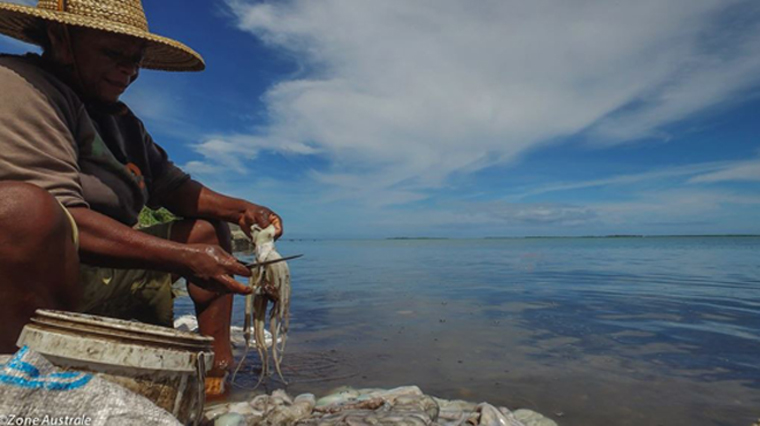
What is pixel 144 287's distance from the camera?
3.05 m

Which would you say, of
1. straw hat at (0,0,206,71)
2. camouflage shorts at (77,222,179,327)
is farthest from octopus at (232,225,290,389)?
straw hat at (0,0,206,71)

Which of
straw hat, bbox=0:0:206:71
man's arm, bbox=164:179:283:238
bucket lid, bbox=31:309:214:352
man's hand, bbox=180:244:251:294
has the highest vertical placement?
straw hat, bbox=0:0:206:71

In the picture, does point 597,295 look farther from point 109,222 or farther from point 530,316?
point 109,222

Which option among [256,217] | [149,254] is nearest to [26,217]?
[149,254]

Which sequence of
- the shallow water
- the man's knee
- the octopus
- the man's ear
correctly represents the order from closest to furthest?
the man's knee → the man's ear → the octopus → the shallow water

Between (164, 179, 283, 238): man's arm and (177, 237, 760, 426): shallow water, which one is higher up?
(164, 179, 283, 238): man's arm

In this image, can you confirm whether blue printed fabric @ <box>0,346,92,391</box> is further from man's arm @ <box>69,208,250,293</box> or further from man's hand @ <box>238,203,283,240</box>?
man's hand @ <box>238,203,283,240</box>

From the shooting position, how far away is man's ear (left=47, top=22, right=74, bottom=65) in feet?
7.63

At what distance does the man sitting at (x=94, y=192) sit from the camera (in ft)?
5.41

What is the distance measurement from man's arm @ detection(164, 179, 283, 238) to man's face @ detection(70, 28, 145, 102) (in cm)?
97

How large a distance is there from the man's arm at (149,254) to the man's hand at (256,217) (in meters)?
1.13

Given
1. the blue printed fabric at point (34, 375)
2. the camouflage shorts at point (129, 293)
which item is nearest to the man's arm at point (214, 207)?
the camouflage shorts at point (129, 293)

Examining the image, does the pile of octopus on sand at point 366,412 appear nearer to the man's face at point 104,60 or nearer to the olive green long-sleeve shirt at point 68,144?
the olive green long-sleeve shirt at point 68,144

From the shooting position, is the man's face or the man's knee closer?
the man's knee
